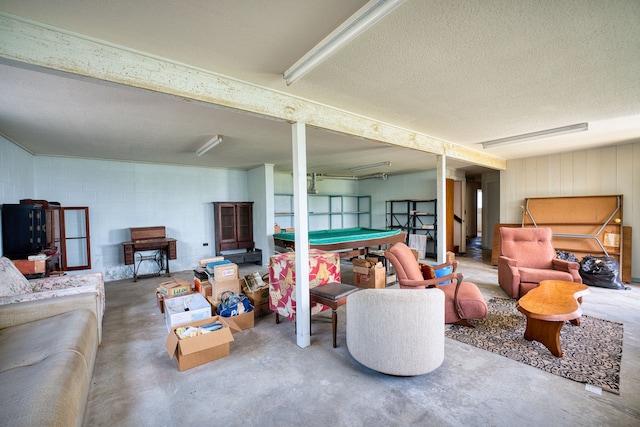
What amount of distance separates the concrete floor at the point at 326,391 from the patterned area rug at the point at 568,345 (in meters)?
0.09

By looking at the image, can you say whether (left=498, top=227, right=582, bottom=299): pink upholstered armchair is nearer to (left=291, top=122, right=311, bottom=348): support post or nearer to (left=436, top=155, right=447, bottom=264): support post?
(left=436, top=155, right=447, bottom=264): support post

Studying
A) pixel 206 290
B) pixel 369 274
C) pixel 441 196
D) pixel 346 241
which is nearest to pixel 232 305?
pixel 206 290

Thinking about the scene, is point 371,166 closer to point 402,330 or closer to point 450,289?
point 450,289

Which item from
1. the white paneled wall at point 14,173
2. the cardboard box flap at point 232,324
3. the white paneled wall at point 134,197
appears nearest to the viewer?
the cardboard box flap at point 232,324

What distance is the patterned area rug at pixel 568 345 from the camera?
7.75 ft

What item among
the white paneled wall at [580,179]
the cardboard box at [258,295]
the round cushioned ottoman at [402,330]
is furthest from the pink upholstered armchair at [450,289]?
the white paneled wall at [580,179]

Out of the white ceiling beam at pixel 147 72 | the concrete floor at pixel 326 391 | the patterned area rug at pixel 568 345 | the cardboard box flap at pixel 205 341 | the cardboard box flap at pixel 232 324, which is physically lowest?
the concrete floor at pixel 326 391

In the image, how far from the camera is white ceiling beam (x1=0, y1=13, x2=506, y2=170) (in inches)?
66.1

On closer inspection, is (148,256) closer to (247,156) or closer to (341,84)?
(247,156)

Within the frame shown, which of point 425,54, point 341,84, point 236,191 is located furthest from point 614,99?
point 236,191

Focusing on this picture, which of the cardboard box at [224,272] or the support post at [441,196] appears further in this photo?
the support post at [441,196]

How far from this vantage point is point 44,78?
7.56 ft

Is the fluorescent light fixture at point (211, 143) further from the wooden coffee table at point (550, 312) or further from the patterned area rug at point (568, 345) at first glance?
the wooden coffee table at point (550, 312)

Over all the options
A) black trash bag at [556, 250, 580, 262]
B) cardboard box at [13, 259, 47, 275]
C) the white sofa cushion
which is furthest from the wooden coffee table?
cardboard box at [13, 259, 47, 275]
